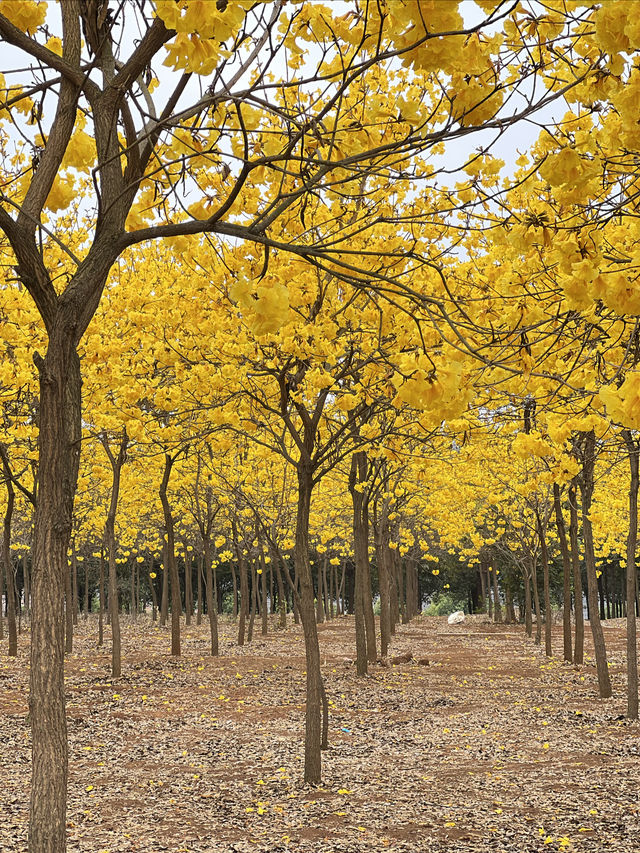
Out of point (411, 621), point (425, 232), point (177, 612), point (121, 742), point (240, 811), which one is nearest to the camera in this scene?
point (240, 811)

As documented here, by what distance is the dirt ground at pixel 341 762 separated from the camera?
546 centimetres

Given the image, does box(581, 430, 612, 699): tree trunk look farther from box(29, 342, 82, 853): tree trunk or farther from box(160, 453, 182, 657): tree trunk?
box(29, 342, 82, 853): tree trunk

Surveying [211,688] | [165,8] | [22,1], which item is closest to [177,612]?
[211,688]

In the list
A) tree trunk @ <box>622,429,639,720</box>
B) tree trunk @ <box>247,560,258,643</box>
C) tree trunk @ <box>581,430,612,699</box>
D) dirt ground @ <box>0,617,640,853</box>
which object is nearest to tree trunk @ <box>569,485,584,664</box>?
tree trunk @ <box>581,430,612,699</box>

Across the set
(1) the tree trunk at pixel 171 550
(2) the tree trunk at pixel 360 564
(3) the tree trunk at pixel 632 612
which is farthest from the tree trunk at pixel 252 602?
(3) the tree trunk at pixel 632 612

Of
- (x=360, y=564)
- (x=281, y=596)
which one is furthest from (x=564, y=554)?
(x=281, y=596)

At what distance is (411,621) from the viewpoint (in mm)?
31625

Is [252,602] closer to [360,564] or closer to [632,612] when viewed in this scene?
[360,564]

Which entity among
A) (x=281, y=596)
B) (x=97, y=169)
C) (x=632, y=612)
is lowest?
(x=281, y=596)

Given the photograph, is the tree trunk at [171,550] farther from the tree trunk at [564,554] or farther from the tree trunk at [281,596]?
the tree trunk at [564,554]

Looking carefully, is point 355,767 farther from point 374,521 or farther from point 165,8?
point 374,521

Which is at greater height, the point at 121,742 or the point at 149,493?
the point at 149,493

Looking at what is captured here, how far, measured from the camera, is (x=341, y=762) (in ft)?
24.5

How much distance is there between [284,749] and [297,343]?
4519 millimetres
